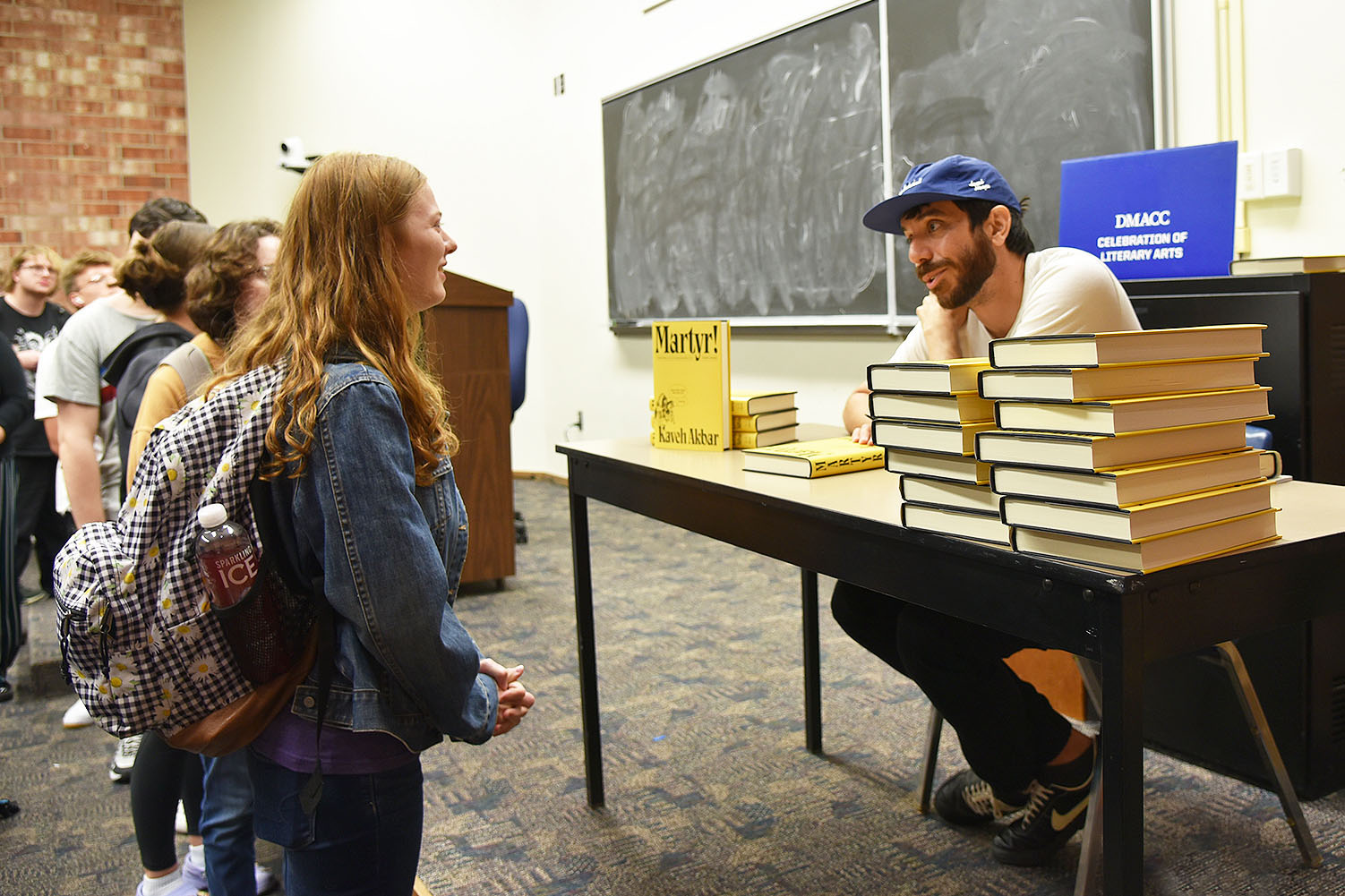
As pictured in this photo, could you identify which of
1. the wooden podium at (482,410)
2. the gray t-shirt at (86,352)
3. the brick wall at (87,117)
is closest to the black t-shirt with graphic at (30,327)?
the wooden podium at (482,410)

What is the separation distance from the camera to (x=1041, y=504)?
1.21 metres

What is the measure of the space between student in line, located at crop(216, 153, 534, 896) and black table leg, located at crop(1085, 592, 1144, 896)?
2.18 ft

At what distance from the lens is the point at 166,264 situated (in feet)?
7.02

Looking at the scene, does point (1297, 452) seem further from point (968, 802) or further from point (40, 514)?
point (40, 514)

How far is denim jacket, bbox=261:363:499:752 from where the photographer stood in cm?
111

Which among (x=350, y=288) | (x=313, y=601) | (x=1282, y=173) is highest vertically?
(x=1282, y=173)

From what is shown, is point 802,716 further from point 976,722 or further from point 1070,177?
point 1070,177

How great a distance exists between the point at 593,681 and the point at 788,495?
900 mm

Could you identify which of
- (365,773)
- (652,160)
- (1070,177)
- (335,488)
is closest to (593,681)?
(365,773)

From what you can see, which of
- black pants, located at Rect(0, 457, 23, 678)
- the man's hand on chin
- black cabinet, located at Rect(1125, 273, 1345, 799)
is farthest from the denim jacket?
black pants, located at Rect(0, 457, 23, 678)

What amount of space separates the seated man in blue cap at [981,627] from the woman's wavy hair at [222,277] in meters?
1.09

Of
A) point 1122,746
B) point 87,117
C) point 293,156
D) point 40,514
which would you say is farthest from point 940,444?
point 87,117

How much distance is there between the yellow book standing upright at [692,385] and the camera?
2.09m

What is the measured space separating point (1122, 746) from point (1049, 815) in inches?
34.8
